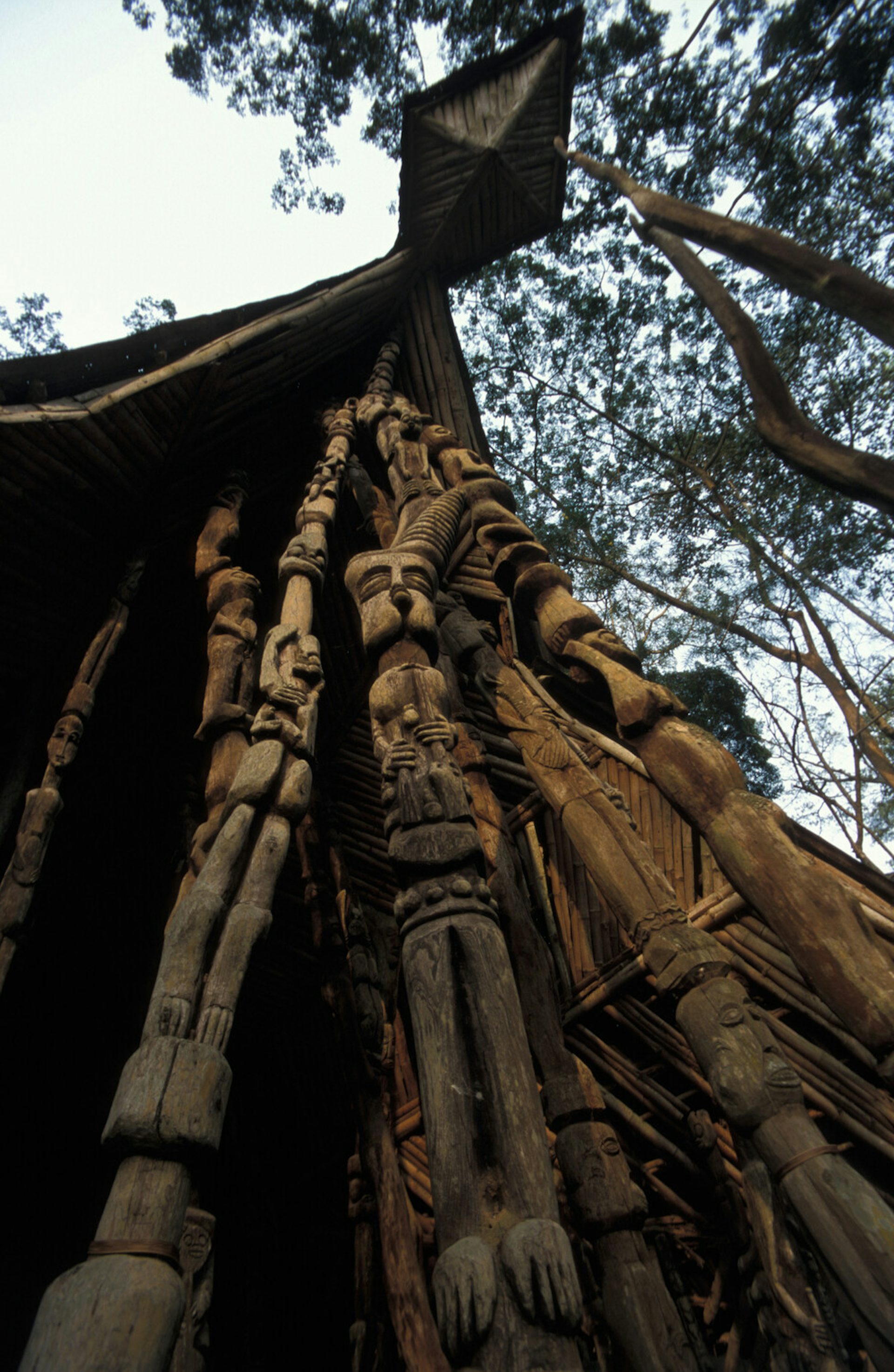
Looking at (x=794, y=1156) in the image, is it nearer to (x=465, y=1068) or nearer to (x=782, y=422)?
(x=465, y=1068)

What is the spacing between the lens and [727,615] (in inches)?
496

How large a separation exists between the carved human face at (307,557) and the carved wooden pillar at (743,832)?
1.43 meters

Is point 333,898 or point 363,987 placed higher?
point 333,898

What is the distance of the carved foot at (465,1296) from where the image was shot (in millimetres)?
1615

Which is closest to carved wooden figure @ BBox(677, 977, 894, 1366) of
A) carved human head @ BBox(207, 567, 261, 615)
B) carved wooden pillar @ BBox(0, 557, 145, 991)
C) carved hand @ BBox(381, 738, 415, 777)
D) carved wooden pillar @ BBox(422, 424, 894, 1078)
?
carved wooden pillar @ BBox(422, 424, 894, 1078)

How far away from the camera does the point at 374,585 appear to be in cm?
414

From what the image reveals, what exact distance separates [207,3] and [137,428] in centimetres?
690

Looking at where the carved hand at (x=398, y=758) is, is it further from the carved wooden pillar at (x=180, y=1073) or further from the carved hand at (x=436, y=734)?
the carved wooden pillar at (x=180, y=1073)

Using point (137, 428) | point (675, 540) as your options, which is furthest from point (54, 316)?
point (675, 540)

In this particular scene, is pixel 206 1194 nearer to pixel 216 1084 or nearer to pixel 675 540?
pixel 216 1084

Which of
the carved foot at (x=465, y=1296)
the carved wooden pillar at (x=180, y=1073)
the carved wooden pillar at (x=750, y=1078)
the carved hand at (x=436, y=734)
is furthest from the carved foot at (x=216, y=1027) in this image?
the carved wooden pillar at (x=750, y=1078)

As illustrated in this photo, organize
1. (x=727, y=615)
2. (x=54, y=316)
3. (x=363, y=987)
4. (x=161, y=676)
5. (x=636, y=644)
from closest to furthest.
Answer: (x=363, y=987) < (x=161, y=676) < (x=54, y=316) < (x=727, y=615) < (x=636, y=644)

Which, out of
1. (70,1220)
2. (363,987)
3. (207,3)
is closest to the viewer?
(363,987)

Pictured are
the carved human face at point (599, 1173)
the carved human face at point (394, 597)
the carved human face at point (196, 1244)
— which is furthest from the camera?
the carved human face at point (394, 597)
